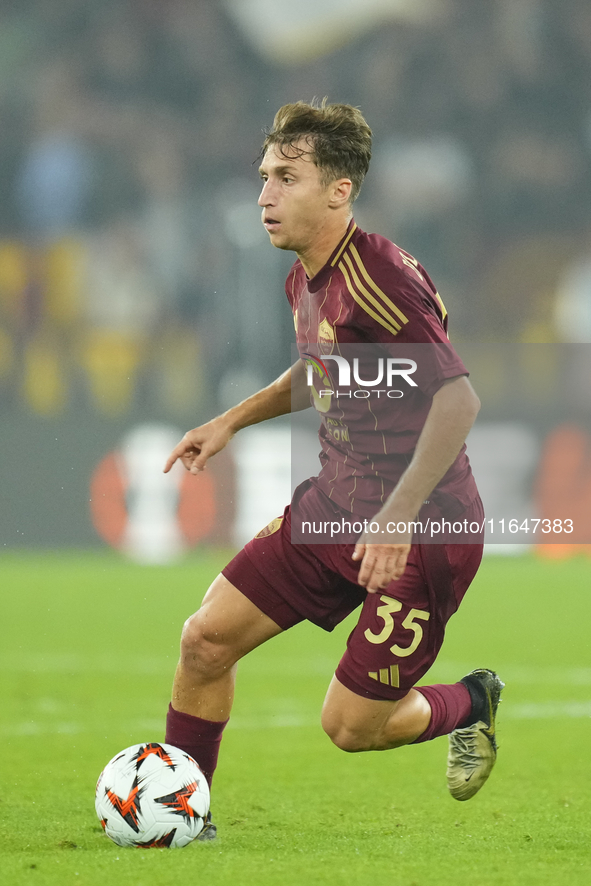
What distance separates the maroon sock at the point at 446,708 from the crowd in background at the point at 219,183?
10.5 meters

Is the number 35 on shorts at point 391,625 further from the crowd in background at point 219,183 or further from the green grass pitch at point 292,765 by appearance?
the crowd in background at point 219,183

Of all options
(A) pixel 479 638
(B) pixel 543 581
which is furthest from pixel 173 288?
(A) pixel 479 638

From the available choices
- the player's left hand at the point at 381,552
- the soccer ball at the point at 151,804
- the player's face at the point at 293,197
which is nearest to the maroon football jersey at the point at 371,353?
the player's face at the point at 293,197

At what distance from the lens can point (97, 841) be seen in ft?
11.0

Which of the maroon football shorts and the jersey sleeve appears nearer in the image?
the jersey sleeve

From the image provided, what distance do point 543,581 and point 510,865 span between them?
28.3ft

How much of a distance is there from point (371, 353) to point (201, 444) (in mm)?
706

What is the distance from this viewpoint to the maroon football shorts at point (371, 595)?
343 cm

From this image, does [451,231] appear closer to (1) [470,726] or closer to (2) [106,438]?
(2) [106,438]

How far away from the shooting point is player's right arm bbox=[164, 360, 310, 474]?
3.79 m

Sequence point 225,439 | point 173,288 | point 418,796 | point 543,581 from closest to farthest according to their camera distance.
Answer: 1. point 225,439
2. point 418,796
3. point 543,581
4. point 173,288

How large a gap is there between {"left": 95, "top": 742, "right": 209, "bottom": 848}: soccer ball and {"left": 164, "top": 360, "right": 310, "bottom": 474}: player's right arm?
90 cm

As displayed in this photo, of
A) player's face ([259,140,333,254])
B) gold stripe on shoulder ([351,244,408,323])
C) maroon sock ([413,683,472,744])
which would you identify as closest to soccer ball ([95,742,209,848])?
maroon sock ([413,683,472,744])

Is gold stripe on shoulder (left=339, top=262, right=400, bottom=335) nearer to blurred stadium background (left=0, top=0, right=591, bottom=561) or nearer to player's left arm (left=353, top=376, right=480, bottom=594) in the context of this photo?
player's left arm (left=353, top=376, right=480, bottom=594)
